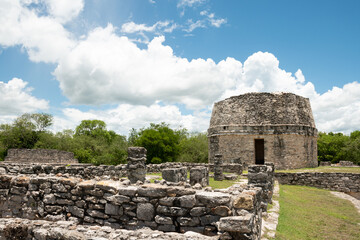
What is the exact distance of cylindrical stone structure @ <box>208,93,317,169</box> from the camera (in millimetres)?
20656

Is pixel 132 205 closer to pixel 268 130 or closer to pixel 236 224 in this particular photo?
pixel 236 224

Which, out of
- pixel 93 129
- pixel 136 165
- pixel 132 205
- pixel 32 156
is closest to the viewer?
pixel 132 205

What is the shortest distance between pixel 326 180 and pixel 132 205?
16992 millimetres

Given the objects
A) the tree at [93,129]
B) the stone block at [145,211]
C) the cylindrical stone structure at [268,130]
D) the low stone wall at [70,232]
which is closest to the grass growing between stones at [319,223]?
the stone block at [145,211]

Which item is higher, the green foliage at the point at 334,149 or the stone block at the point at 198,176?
the green foliage at the point at 334,149

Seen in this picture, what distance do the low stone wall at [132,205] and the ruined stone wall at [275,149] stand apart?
16.8 metres

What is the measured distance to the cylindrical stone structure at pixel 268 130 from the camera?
67.8ft

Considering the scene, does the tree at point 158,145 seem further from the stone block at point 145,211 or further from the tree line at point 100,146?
the stone block at point 145,211

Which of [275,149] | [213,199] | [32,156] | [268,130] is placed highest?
[268,130]

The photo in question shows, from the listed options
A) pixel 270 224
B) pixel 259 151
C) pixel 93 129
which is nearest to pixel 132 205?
pixel 270 224

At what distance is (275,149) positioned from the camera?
20656mm

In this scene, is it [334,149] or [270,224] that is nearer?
[270,224]

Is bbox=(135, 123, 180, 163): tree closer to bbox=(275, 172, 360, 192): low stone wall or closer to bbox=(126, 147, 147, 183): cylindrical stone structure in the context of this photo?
bbox=(275, 172, 360, 192): low stone wall

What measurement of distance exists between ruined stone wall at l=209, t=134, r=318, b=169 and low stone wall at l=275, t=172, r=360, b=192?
2.38 m
